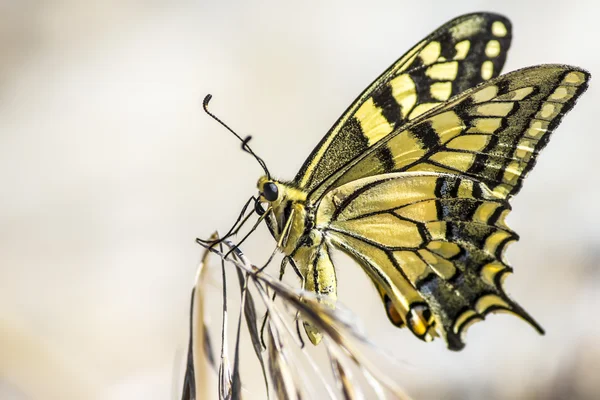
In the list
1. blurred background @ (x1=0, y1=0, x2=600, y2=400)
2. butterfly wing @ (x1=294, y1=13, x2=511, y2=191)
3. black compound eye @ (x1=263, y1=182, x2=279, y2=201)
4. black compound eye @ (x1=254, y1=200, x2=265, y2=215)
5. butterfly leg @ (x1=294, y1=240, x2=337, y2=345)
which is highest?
blurred background @ (x1=0, y1=0, x2=600, y2=400)

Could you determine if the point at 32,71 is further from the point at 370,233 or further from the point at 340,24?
the point at 370,233

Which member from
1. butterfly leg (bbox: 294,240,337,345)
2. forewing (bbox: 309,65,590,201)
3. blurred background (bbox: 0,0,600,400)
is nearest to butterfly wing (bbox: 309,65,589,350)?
forewing (bbox: 309,65,590,201)

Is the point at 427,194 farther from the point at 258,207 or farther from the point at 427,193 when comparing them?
the point at 258,207

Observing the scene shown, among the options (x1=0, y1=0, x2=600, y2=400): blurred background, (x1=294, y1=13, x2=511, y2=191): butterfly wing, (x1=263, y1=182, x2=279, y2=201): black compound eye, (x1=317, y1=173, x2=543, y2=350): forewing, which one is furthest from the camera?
(x1=0, y1=0, x2=600, y2=400): blurred background

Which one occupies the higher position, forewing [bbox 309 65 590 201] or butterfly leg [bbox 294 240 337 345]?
forewing [bbox 309 65 590 201]

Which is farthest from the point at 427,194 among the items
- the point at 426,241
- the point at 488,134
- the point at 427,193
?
the point at 488,134

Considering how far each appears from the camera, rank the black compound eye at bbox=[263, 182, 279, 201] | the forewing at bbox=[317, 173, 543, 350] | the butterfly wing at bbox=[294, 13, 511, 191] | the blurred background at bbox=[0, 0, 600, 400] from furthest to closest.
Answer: the blurred background at bbox=[0, 0, 600, 400] < the butterfly wing at bbox=[294, 13, 511, 191] < the forewing at bbox=[317, 173, 543, 350] < the black compound eye at bbox=[263, 182, 279, 201]

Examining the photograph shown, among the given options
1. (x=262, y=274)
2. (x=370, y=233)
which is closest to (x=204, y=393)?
(x=262, y=274)

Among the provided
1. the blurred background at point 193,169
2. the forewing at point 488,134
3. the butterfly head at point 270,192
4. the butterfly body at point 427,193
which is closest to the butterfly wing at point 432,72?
the butterfly body at point 427,193

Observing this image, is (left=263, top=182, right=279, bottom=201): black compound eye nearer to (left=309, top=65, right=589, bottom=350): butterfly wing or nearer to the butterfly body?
the butterfly body
